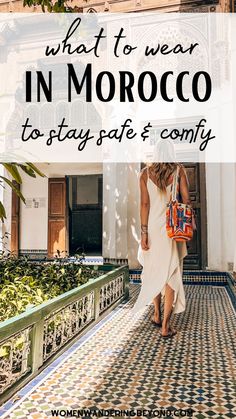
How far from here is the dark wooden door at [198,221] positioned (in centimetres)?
576

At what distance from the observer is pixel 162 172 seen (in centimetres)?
278

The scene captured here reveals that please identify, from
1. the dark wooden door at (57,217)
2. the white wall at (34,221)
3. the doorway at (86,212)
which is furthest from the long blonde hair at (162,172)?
the doorway at (86,212)

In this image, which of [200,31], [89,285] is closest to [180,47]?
[200,31]

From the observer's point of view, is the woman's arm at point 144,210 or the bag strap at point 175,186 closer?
the bag strap at point 175,186

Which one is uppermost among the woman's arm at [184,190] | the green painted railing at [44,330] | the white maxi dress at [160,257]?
the woman's arm at [184,190]

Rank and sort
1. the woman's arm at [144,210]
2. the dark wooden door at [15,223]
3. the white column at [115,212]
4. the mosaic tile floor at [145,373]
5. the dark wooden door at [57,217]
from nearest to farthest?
the mosaic tile floor at [145,373] < the woman's arm at [144,210] < the white column at [115,212] < the dark wooden door at [57,217] < the dark wooden door at [15,223]

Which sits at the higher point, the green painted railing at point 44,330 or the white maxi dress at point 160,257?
the white maxi dress at point 160,257

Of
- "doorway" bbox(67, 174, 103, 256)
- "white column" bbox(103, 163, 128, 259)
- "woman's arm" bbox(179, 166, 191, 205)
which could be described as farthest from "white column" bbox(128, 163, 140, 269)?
"doorway" bbox(67, 174, 103, 256)

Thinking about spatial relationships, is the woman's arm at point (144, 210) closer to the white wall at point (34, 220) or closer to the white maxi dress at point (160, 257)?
the white maxi dress at point (160, 257)

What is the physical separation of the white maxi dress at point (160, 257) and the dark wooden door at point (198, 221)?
306cm

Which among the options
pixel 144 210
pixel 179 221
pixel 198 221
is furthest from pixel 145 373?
pixel 198 221

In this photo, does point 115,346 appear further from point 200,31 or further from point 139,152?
point 200,31

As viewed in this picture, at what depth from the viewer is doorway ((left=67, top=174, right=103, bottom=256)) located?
10.6 m

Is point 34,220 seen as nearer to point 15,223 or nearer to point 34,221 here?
point 34,221
